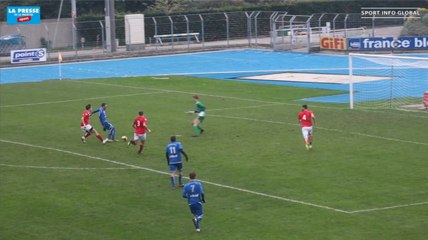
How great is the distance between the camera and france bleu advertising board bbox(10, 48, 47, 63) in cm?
6969

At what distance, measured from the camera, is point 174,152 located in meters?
28.3

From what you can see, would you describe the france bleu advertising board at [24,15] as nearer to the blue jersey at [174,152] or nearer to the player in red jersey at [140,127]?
the player in red jersey at [140,127]

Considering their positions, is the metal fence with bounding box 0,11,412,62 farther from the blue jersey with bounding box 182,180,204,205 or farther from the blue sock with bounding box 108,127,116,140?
the blue jersey with bounding box 182,180,204,205

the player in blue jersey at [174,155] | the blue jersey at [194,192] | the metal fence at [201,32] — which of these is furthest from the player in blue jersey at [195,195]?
the metal fence at [201,32]

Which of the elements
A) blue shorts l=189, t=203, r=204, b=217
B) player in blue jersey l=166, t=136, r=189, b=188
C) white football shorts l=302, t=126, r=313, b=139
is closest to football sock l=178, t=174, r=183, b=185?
player in blue jersey l=166, t=136, r=189, b=188

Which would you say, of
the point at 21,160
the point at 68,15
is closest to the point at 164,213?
the point at 21,160

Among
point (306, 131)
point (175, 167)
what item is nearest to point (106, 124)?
point (306, 131)

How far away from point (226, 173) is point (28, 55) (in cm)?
4232

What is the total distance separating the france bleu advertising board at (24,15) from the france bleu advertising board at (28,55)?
5.69m

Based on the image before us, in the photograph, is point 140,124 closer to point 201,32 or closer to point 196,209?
point 196,209

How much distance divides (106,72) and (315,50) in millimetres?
17447

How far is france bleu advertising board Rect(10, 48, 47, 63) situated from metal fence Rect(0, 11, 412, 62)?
284 cm

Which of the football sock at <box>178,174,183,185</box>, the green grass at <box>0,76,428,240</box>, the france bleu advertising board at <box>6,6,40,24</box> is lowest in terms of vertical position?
the green grass at <box>0,76,428,240</box>

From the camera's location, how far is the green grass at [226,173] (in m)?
24.3
